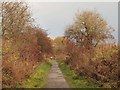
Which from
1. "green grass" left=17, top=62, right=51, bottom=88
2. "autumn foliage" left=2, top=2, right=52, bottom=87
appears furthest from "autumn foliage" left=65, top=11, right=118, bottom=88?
"autumn foliage" left=2, top=2, right=52, bottom=87

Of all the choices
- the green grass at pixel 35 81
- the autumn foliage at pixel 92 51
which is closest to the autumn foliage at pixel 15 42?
the green grass at pixel 35 81

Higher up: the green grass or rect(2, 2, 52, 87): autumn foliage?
rect(2, 2, 52, 87): autumn foliage

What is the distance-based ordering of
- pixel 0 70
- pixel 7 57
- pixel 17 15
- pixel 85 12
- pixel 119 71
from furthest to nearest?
pixel 85 12
pixel 17 15
pixel 119 71
pixel 7 57
pixel 0 70

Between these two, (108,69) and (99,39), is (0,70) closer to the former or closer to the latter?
(108,69)

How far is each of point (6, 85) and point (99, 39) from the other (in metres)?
43.3

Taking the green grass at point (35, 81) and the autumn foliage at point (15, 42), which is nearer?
the autumn foliage at point (15, 42)

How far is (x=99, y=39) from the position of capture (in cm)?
6184

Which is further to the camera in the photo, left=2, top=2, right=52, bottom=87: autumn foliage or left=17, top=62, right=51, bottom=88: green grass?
left=17, top=62, right=51, bottom=88: green grass

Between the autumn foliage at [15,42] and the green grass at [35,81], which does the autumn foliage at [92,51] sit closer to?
the green grass at [35,81]

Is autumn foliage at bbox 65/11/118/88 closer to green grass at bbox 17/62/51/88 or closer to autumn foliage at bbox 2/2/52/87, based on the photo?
green grass at bbox 17/62/51/88

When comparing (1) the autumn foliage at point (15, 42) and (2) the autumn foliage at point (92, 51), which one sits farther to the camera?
(2) the autumn foliage at point (92, 51)

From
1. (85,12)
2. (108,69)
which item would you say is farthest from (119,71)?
(85,12)

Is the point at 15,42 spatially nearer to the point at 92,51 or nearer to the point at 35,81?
the point at 35,81

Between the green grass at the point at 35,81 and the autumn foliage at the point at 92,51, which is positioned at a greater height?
the autumn foliage at the point at 92,51
